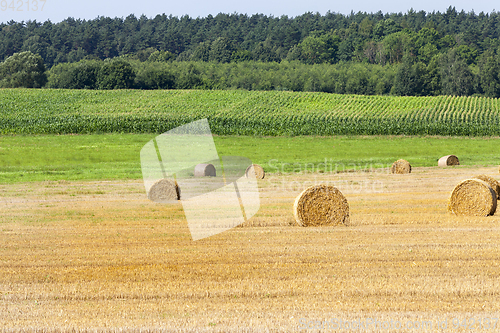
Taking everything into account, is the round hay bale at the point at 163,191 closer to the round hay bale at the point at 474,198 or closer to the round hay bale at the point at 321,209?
the round hay bale at the point at 321,209

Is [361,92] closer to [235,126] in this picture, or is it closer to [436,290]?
[235,126]

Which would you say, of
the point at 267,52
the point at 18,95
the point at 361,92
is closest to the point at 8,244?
the point at 18,95

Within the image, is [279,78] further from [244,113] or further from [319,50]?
[244,113]

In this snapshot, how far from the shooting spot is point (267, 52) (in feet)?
547

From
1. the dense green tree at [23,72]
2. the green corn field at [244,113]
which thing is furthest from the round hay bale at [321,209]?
the dense green tree at [23,72]

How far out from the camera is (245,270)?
8.95 m

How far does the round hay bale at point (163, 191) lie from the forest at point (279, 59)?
86.2 m

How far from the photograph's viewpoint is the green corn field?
2138 inches

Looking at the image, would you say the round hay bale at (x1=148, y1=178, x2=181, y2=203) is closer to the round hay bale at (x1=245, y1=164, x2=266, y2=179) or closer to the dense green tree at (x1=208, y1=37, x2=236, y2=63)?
the round hay bale at (x1=245, y1=164, x2=266, y2=179)

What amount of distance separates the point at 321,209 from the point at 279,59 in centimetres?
15992

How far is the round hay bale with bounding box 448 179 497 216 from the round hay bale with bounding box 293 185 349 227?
3243 millimetres

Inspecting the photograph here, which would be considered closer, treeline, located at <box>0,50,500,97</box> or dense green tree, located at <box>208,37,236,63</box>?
treeline, located at <box>0,50,500,97</box>

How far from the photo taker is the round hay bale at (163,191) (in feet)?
59.5

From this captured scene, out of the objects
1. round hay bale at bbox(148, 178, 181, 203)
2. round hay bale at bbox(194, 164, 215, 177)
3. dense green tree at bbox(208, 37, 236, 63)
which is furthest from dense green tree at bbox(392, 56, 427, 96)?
round hay bale at bbox(148, 178, 181, 203)
